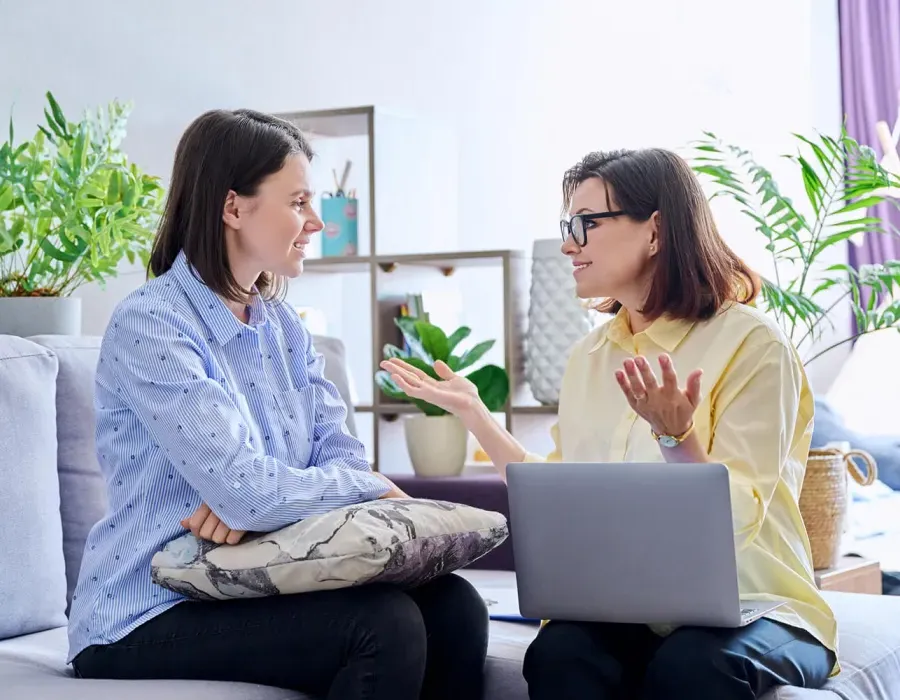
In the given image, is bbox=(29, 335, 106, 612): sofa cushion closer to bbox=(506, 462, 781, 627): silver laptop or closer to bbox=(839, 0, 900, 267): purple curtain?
bbox=(506, 462, 781, 627): silver laptop

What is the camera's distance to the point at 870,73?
5.45 metres

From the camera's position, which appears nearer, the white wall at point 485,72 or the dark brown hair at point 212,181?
the dark brown hair at point 212,181

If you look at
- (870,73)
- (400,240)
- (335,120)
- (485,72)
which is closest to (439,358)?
(400,240)

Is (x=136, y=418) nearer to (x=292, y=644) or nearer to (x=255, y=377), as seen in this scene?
(x=255, y=377)

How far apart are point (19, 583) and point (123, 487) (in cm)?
36

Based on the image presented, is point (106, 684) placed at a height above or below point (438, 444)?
below

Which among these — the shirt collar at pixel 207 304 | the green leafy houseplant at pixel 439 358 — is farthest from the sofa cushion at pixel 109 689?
the green leafy houseplant at pixel 439 358

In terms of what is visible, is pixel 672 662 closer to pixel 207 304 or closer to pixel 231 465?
pixel 231 465

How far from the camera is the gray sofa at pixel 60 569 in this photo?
141 centimetres

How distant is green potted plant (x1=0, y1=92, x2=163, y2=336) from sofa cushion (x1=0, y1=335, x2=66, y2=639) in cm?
24

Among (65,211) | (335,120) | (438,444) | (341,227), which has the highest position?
(335,120)

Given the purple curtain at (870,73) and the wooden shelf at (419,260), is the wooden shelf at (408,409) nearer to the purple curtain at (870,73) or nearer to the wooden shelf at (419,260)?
the wooden shelf at (419,260)

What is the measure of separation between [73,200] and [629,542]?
4.04ft

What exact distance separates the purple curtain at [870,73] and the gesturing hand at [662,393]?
14.3ft
